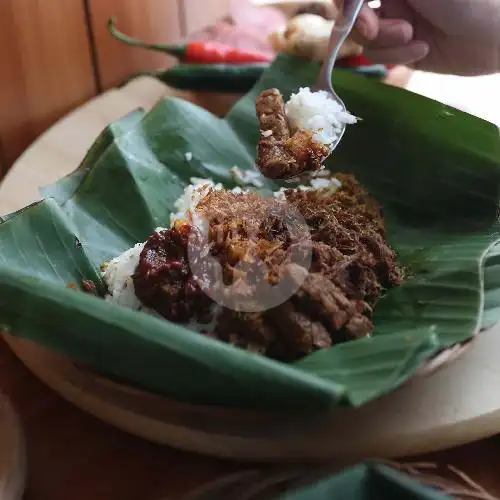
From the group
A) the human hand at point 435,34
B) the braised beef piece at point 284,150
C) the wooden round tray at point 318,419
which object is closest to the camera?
the wooden round tray at point 318,419

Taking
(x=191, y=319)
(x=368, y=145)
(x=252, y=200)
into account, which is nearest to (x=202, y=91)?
(x=368, y=145)

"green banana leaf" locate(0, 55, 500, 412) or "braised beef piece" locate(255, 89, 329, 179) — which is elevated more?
"braised beef piece" locate(255, 89, 329, 179)

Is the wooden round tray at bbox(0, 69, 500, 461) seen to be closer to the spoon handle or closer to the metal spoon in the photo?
the metal spoon

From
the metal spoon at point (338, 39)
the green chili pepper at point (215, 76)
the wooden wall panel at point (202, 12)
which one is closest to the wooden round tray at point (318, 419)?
the metal spoon at point (338, 39)

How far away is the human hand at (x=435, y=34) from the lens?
6.31ft

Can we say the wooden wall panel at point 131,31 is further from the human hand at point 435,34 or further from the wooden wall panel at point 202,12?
the human hand at point 435,34

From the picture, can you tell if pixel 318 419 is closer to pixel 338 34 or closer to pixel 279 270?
pixel 279 270

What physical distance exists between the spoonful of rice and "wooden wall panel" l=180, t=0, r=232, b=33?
113 centimetres

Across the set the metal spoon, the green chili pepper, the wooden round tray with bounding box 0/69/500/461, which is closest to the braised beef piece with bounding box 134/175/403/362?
the wooden round tray with bounding box 0/69/500/461

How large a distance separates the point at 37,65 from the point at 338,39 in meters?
1.02

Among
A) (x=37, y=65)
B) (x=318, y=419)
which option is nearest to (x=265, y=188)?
(x=318, y=419)

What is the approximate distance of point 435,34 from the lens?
2.05 metres

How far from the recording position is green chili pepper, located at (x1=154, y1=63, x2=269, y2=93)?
7.50ft

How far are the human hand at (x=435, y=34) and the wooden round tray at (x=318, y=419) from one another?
99 cm
